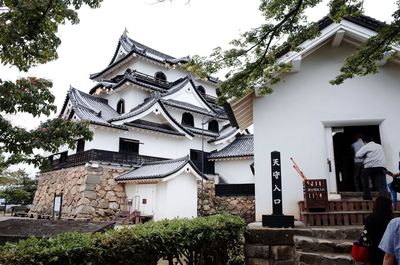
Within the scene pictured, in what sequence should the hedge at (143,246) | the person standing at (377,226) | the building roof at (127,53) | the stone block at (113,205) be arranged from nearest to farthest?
the hedge at (143,246) < the person standing at (377,226) < the stone block at (113,205) < the building roof at (127,53)

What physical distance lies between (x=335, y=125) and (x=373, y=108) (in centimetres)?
101

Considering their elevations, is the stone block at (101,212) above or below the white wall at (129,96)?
below

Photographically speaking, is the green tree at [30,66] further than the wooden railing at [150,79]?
No

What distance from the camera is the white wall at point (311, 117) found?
7152 mm

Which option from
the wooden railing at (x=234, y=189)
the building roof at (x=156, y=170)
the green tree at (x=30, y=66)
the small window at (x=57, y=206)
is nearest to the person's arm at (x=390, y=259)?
the green tree at (x=30, y=66)

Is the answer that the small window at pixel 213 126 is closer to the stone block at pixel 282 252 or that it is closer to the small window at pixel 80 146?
the small window at pixel 80 146

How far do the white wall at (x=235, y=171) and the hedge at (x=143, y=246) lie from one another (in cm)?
1834

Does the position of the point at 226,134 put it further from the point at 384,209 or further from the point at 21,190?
the point at 384,209

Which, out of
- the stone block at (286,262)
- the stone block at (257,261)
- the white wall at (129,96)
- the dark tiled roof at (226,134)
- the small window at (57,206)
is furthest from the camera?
the dark tiled roof at (226,134)

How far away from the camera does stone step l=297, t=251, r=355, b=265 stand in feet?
15.4

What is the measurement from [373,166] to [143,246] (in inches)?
209

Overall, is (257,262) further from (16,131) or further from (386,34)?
(16,131)

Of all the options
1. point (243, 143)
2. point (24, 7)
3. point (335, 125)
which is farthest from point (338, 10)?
point (243, 143)

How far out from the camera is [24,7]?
5.44m
